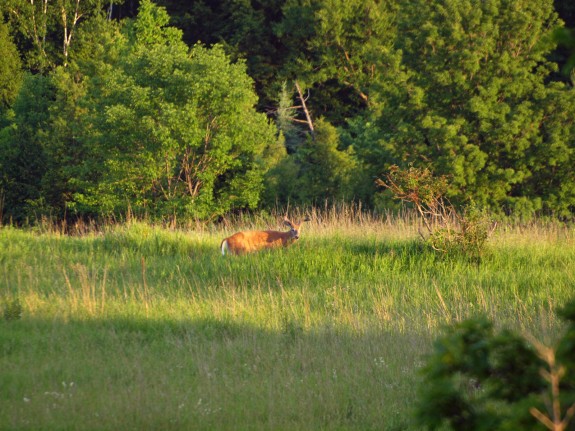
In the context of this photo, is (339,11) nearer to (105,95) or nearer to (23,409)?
(105,95)

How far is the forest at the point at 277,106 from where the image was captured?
2230 cm

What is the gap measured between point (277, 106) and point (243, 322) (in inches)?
1212

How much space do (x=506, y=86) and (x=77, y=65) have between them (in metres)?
18.9

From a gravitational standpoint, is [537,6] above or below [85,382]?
above

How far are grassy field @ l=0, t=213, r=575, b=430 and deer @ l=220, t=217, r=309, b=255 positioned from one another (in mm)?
205

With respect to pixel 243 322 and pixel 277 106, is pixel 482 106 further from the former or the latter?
pixel 277 106

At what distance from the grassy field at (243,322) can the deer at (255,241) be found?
0.67 feet

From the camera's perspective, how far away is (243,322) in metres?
7.96

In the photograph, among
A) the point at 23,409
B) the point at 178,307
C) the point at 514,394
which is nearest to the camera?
the point at 514,394

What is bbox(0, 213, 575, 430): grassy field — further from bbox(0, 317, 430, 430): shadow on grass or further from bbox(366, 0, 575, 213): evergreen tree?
bbox(366, 0, 575, 213): evergreen tree

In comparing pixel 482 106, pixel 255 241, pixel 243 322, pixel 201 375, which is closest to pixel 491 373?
pixel 201 375

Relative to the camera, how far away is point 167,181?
2738 cm

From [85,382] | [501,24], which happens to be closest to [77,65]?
[501,24]

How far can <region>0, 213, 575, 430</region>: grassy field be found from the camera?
18.0 feet
